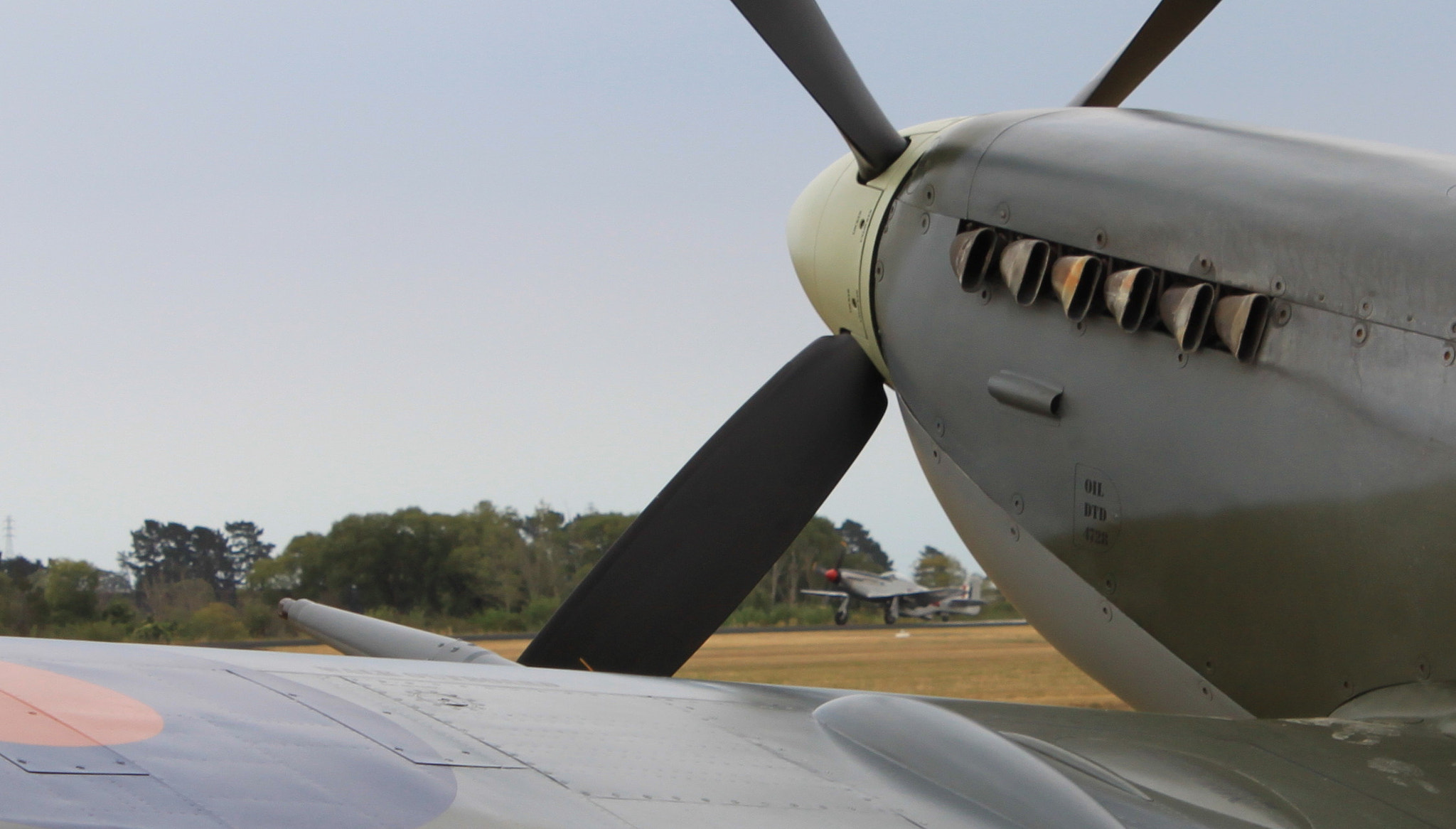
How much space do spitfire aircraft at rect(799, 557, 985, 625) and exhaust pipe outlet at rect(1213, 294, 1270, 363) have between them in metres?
30.9

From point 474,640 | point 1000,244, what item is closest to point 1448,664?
point 1000,244

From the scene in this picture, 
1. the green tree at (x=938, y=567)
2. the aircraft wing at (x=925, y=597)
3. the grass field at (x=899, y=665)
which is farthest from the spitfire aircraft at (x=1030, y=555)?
the aircraft wing at (x=925, y=597)

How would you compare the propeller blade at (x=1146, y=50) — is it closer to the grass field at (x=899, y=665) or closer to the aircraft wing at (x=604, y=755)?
the aircraft wing at (x=604, y=755)

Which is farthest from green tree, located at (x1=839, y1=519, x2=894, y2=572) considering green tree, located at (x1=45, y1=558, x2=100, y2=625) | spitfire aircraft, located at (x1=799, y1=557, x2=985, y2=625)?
green tree, located at (x1=45, y1=558, x2=100, y2=625)

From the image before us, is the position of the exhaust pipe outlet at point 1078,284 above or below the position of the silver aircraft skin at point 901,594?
above

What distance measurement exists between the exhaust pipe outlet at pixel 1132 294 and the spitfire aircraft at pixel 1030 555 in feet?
0.05

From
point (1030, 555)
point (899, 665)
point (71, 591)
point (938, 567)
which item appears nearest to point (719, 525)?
point (1030, 555)

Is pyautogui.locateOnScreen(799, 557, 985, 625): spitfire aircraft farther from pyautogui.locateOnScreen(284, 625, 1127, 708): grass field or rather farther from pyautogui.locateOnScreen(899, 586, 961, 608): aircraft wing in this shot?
pyautogui.locateOnScreen(284, 625, 1127, 708): grass field

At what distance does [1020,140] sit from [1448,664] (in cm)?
261

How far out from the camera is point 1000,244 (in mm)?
5086

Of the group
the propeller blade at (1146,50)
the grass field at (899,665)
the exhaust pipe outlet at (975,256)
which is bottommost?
the grass field at (899,665)

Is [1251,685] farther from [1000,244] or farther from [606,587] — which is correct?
[606,587]

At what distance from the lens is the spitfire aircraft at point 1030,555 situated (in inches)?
87.8

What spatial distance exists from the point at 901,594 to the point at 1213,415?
34356mm
